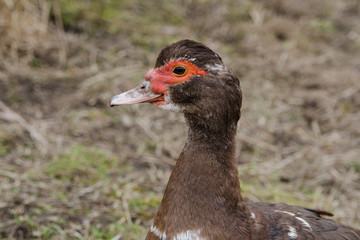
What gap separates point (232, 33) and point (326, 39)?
5.65 ft

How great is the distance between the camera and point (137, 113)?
5.59 metres

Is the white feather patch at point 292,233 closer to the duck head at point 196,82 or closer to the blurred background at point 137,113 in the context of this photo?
the duck head at point 196,82

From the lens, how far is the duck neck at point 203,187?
105 inches

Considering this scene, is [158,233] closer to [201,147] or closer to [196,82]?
[201,147]

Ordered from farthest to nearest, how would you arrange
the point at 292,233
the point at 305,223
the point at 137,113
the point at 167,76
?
the point at 137,113 < the point at 305,223 < the point at 292,233 < the point at 167,76

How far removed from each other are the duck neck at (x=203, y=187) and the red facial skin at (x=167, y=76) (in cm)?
24

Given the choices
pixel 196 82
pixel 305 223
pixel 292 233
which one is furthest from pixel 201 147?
pixel 305 223

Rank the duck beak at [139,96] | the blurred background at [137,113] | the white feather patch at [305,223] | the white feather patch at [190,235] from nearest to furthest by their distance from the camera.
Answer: the white feather patch at [190,235], the duck beak at [139,96], the white feather patch at [305,223], the blurred background at [137,113]

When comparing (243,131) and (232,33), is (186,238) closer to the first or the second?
(243,131)

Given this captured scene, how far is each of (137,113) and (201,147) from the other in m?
2.93

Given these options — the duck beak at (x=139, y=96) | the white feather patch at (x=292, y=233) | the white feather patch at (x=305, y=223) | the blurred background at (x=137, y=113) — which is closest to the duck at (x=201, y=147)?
the duck beak at (x=139, y=96)

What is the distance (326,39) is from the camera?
8195 millimetres

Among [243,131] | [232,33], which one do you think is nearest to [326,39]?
[232,33]

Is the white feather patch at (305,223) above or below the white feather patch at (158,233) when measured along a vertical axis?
above
